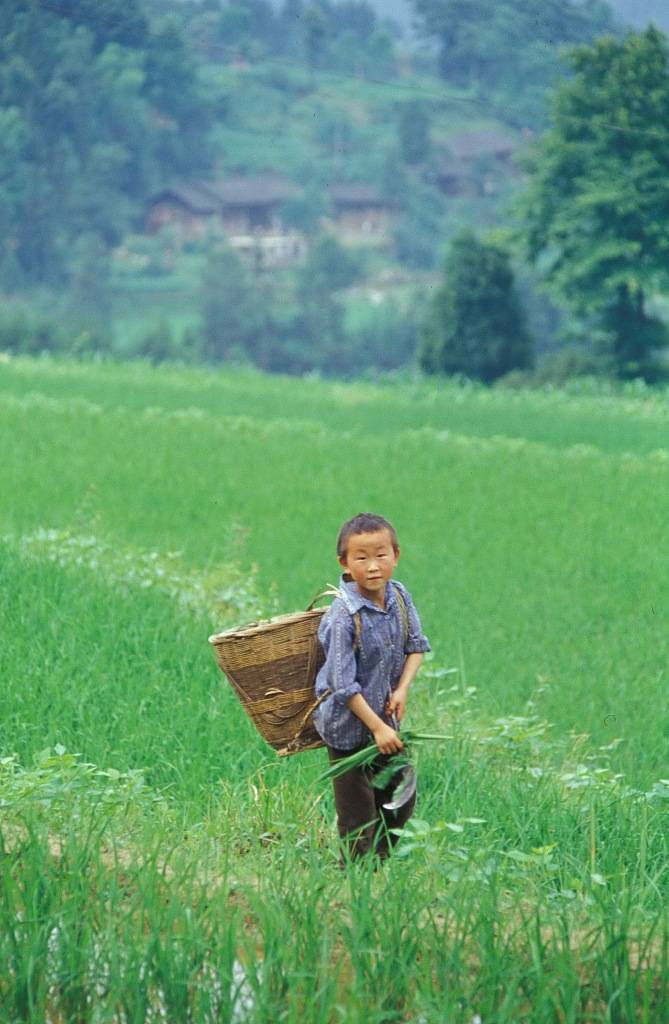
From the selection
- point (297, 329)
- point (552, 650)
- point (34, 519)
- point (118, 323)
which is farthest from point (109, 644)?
point (118, 323)

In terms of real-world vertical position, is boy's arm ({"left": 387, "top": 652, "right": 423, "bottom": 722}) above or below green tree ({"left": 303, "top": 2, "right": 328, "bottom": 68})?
below

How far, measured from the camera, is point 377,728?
3758mm

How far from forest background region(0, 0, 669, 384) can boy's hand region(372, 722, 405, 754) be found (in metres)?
27.0

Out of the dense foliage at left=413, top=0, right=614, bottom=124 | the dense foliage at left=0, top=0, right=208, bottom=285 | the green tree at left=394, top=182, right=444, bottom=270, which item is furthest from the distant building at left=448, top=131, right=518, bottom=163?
the dense foliage at left=0, top=0, right=208, bottom=285

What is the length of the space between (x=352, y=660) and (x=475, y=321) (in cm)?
2842

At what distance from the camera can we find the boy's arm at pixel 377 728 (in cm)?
375

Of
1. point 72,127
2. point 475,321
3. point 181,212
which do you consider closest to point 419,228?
point 181,212

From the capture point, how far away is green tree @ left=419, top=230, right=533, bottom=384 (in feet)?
104

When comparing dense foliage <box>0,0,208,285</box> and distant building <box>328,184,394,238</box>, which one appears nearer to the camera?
dense foliage <box>0,0,208,285</box>

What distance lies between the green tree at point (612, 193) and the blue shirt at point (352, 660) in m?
26.8

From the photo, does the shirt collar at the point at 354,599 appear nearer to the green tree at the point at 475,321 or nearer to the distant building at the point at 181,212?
the green tree at the point at 475,321

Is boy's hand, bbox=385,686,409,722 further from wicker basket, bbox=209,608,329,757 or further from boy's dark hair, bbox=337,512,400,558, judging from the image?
boy's dark hair, bbox=337,512,400,558

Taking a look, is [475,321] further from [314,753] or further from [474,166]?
[474,166]

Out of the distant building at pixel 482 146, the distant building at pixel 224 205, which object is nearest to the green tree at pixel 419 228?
the distant building at pixel 482 146
